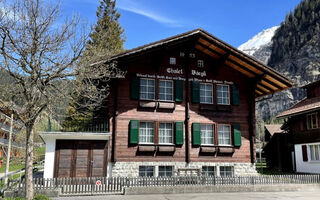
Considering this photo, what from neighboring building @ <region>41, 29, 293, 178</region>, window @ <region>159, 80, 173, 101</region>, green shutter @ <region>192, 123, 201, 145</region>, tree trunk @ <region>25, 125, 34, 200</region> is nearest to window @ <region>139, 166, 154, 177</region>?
neighboring building @ <region>41, 29, 293, 178</region>

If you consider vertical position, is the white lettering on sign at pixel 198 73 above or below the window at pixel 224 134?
above

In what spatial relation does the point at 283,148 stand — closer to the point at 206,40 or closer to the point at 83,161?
the point at 206,40

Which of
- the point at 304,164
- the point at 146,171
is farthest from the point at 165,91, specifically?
the point at 304,164

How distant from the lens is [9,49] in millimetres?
10117

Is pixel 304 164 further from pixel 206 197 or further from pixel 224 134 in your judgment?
pixel 206 197

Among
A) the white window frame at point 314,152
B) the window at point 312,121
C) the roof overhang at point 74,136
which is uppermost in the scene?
the window at point 312,121

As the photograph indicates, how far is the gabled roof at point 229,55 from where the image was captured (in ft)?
55.8

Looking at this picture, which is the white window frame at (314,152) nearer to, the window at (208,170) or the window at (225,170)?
the window at (225,170)

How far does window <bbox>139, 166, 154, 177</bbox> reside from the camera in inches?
644

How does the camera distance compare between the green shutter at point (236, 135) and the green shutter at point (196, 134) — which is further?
the green shutter at point (236, 135)

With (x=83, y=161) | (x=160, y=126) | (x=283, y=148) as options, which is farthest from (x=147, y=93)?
(x=283, y=148)

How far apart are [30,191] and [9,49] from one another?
16.8 feet

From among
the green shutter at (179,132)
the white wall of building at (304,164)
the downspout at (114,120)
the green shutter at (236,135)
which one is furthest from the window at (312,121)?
the downspout at (114,120)

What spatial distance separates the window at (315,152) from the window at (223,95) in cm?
1091
